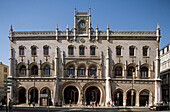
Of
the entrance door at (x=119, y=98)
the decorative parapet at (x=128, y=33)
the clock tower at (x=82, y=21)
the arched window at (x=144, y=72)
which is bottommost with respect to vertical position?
the entrance door at (x=119, y=98)

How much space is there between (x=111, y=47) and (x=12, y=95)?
24972 millimetres

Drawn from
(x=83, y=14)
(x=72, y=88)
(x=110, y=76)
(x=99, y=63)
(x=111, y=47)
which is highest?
(x=83, y=14)

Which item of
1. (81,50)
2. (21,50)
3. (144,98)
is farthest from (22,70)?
(144,98)

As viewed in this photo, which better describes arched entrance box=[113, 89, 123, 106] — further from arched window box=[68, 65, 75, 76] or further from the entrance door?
arched window box=[68, 65, 75, 76]

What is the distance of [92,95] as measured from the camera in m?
43.9

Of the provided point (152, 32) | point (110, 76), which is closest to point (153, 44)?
point (152, 32)

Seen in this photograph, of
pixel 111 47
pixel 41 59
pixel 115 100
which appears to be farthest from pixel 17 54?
pixel 115 100

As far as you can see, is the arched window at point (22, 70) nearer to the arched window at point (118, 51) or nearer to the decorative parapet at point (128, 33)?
the decorative parapet at point (128, 33)

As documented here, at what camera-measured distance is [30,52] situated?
4503cm

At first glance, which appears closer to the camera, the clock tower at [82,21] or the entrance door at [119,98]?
the entrance door at [119,98]

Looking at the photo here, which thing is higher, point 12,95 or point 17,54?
point 17,54

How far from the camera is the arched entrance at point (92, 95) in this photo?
43875 mm

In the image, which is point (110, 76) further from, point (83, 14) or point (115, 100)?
point (83, 14)

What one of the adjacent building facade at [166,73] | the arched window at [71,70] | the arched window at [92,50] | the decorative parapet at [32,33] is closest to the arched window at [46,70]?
the arched window at [71,70]
